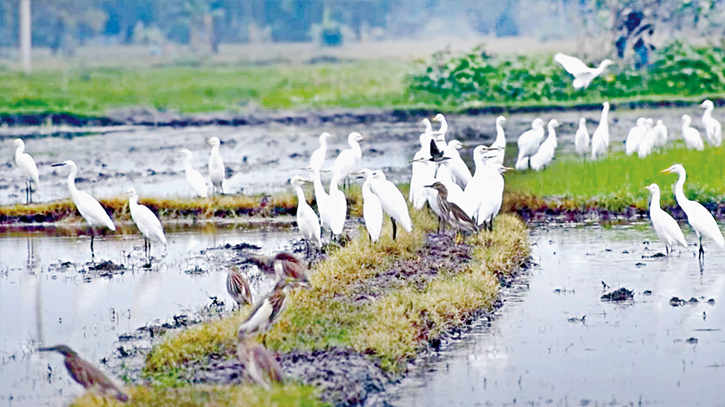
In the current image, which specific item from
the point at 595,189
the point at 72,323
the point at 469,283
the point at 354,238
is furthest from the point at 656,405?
the point at 595,189

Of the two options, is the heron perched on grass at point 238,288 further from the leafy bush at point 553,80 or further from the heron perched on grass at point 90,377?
the leafy bush at point 553,80

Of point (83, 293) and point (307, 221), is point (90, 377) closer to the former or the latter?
point (83, 293)

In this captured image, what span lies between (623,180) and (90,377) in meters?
10.9

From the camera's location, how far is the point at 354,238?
43.8 ft

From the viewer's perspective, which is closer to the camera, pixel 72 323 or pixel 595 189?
pixel 72 323

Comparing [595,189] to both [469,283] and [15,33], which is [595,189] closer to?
[469,283]

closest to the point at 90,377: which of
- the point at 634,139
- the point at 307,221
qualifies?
the point at 307,221

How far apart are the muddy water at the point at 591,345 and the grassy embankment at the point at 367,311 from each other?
26 centimetres

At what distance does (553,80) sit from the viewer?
35.0m

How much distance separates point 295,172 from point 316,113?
12017 mm

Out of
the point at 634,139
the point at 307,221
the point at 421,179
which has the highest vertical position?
the point at 634,139

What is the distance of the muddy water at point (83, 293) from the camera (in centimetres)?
889

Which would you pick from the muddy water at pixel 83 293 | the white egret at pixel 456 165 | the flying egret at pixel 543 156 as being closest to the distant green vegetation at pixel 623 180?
the flying egret at pixel 543 156

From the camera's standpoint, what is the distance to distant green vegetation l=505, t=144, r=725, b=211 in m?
15.5
